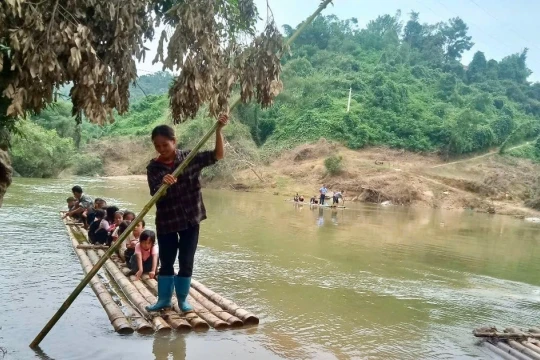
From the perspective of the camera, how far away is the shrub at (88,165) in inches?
1689

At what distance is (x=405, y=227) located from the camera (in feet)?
61.4

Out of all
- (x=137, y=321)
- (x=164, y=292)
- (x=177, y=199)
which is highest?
(x=177, y=199)

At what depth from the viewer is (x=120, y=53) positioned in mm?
3602

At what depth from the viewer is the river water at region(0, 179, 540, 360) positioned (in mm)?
4594

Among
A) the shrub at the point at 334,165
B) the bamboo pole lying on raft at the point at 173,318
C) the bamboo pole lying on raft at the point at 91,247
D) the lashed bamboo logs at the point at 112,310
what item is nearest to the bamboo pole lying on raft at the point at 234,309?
the bamboo pole lying on raft at the point at 173,318

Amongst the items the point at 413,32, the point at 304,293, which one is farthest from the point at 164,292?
the point at 413,32

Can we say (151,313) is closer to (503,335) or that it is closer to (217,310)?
(217,310)

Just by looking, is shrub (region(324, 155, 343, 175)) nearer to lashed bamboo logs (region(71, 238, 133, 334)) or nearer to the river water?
the river water

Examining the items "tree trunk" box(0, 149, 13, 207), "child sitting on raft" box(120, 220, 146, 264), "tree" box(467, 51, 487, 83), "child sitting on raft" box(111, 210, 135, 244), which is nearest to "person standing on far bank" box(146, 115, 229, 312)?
"tree trunk" box(0, 149, 13, 207)

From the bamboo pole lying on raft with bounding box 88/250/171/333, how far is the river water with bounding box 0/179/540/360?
14 centimetres

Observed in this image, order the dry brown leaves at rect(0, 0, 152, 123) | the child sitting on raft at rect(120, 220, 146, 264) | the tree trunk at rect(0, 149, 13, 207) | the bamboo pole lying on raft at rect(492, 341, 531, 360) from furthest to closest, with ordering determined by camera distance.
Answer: the child sitting on raft at rect(120, 220, 146, 264) < the bamboo pole lying on raft at rect(492, 341, 531, 360) < the tree trunk at rect(0, 149, 13, 207) < the dry brown leaves at rect(0, 0, 152, 123)

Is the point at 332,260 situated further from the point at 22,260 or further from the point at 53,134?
the point at 53,134

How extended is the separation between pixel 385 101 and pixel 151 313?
41.9 metres

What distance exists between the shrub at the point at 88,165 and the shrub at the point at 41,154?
947cm
